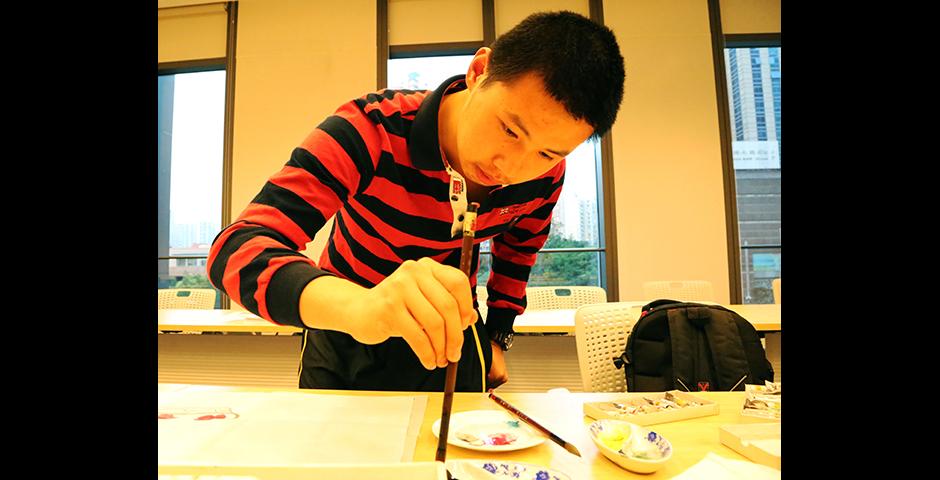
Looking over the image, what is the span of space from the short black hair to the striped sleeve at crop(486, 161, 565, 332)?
0.58 metres

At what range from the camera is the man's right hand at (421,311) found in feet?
1.66

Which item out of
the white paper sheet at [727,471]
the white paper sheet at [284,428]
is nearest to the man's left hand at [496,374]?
the white paper sheet at [284,428]

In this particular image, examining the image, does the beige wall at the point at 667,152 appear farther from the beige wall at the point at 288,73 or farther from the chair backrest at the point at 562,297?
the beige wall at the point at 288,73

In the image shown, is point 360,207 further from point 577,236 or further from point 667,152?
point 667,152

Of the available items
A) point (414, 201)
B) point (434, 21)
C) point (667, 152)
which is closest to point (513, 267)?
point (414, 201)

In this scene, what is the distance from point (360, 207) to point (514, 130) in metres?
0.41

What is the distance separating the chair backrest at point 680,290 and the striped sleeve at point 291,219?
259 cm

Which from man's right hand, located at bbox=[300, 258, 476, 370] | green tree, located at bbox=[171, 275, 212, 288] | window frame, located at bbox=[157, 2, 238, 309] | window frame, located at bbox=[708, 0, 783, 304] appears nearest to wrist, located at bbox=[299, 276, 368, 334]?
man's right hand, located at bbox=[300, 258, 476, 370]

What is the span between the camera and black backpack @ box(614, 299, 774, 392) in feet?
4.25

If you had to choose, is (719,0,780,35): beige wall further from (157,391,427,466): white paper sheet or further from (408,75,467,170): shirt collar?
(157,391,427,466): white paper sheet
